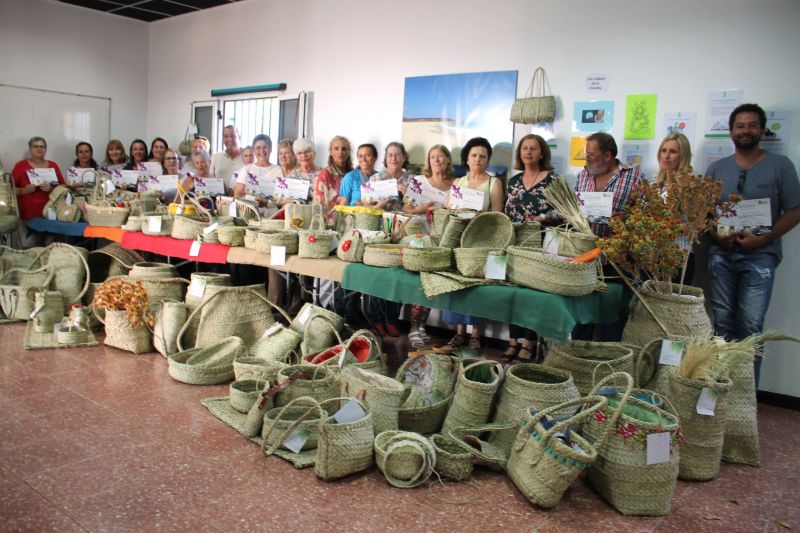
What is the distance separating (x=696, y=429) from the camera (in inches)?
105

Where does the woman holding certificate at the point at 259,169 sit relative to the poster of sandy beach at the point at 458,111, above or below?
below

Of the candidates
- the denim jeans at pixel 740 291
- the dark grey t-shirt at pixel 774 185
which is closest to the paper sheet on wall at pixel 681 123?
the dark grey t-shirt at pixel 774 185

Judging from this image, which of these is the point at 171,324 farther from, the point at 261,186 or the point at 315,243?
the point at 261,186

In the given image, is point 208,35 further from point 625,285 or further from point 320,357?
point 625,285

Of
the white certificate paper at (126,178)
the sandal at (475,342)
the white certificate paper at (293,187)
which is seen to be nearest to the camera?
the white certificate paper at (293,187)

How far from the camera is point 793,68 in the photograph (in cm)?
388

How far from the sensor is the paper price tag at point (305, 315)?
394 centimetres

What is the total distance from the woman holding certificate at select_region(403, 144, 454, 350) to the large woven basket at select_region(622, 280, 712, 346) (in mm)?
1462

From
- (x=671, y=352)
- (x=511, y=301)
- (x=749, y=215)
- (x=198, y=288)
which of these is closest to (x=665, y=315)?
(x=671, y=352)

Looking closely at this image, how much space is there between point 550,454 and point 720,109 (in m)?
2.91

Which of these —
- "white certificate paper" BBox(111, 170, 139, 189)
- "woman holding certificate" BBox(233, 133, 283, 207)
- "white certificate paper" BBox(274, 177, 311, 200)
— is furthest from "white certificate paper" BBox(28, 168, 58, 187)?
"white certificate paper" BBox(274, 177, 311, 200)

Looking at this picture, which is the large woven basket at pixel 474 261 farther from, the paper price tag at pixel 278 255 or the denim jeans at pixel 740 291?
the denim jeans at pixel 740 291

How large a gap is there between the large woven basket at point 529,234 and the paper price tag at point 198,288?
2.10 m

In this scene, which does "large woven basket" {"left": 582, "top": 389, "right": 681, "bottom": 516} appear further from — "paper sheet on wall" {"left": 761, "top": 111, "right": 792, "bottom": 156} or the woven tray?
the woven tray
